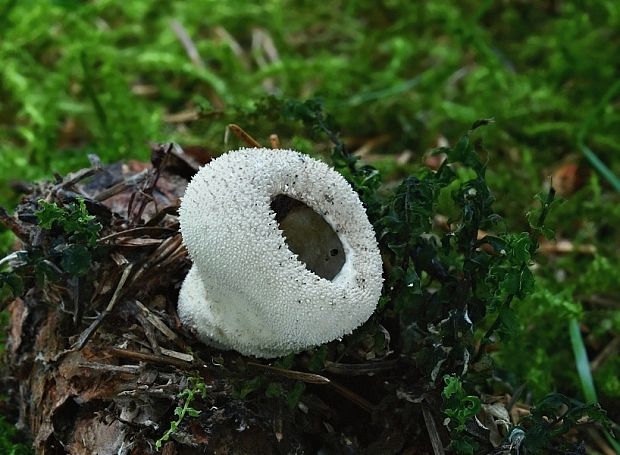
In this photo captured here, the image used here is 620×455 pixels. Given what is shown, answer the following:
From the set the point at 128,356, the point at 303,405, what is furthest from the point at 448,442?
the point at 128,356

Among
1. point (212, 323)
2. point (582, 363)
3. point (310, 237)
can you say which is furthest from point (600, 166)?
point (212, 323)

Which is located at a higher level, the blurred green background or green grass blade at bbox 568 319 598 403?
the blurred green background

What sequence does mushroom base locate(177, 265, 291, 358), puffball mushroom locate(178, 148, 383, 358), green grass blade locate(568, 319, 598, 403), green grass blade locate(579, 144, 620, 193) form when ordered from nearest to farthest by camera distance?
puffball mushroom locate(178, 148, 383, 358)
mushroom base locate(177, 265, 291, 358)
green grass blade locate(568, 319, 598, 403)
green grass blade locate(579, 144, 620, 193)

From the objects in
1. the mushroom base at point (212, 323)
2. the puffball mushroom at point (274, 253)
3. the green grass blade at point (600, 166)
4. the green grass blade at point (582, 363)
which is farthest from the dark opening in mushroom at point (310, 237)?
the green grass blade at point (600, 166)

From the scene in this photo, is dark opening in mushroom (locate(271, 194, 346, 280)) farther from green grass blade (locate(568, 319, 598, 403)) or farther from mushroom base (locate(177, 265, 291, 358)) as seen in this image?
green grass blade (locate(568, 319, 598, 403))

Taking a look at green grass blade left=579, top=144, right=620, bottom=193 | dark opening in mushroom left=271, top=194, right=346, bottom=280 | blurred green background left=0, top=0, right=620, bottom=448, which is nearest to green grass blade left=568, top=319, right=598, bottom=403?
blurred green background left=0, top=0, right=620, bottom=448

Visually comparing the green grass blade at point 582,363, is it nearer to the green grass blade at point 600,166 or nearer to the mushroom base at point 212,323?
the green grass blade at point 600,166

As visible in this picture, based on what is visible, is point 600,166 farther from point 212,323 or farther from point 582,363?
point 212,323
